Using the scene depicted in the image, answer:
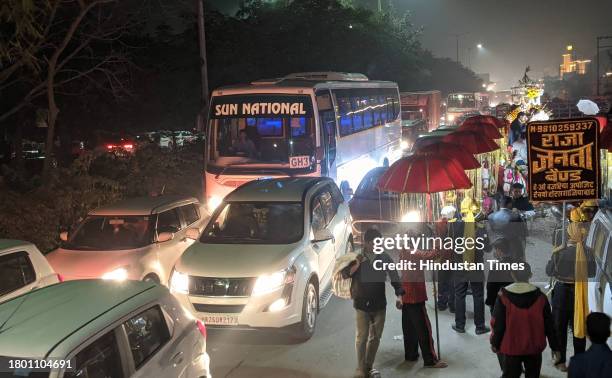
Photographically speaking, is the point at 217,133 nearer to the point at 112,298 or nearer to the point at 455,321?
the point at 455,321

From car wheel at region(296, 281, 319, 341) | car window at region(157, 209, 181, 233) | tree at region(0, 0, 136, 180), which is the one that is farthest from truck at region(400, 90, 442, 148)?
car wheel at region(296, 281, 319, 341)

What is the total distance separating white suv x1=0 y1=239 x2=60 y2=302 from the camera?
6141mm

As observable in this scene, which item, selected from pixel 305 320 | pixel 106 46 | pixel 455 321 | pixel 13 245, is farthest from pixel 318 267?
pixel 106 46

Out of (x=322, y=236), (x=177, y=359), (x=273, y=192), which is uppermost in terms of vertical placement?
(x=273, y=192)

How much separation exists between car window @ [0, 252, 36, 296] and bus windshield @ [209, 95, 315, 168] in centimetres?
659

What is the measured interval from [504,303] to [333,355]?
2.57 meters

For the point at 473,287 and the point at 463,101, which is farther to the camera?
the point at 463,101

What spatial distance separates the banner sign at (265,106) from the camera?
12484 mm

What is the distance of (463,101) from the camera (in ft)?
161

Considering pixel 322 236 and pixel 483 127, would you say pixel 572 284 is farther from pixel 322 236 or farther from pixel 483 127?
pixel 483 127

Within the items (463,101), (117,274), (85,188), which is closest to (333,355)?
(117,274)

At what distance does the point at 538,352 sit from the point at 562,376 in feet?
4.59

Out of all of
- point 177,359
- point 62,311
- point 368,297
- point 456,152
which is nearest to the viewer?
point 62,311

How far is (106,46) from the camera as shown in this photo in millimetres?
19328
